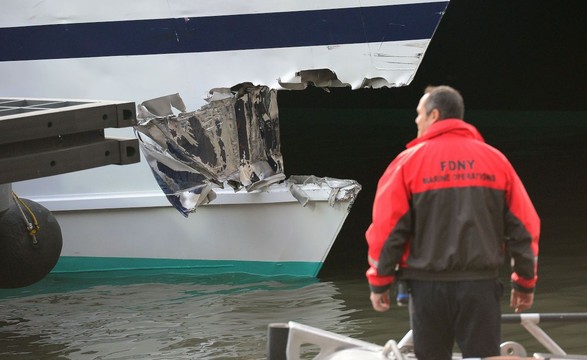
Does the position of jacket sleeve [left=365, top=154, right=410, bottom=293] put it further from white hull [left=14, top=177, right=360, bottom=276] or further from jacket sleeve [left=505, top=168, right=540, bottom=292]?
white hull [left=14, top=177, right=360, bottom=276]

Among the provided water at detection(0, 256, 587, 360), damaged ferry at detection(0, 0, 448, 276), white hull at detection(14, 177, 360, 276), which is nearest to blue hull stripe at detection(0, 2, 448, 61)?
damaged ferry at detection(0, 0, 448, 276)

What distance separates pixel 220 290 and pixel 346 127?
934cm

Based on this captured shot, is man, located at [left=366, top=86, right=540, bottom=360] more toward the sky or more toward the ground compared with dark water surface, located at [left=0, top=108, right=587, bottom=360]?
more toward the sky

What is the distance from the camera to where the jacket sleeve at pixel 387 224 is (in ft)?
12.7

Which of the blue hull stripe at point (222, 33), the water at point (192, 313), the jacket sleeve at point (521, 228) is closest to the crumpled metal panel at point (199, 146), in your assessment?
the blue hull stripe at point (222, 33)

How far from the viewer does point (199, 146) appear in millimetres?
7723

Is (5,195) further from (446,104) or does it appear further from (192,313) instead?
(446,104)

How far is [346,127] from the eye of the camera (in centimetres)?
1678

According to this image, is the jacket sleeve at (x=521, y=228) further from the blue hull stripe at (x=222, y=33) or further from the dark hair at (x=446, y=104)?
the blue hull stripe at (x=222, y=33)

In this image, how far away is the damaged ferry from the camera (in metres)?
7.55

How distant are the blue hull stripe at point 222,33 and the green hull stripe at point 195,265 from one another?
1.57 metres

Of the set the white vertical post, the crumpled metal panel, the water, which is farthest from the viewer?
the crumpled metal panel

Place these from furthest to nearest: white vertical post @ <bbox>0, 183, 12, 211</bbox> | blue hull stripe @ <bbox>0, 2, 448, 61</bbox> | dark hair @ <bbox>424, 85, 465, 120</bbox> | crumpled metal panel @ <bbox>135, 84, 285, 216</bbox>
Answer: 1. crumpled metal panel @ <bbox>135, 84, 285, 216</bbox>
2. blue hull stripe @ <bbox>0, 2, 448, 61</bbox>
3. white vertical post @ <bbox>0, 183, 12, 211</bbox>
4. dark hair @ <bbox>424, 85, 465, 120</bbox>

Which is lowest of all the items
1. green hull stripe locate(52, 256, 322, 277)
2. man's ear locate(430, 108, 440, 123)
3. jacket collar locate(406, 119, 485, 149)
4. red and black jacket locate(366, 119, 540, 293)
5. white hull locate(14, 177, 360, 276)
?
green hull stripe locate(52, 256, 322, 277)
